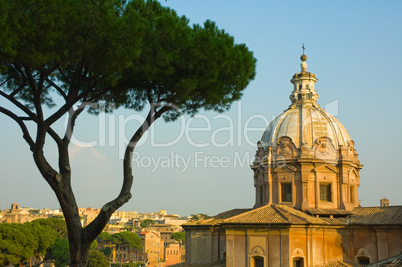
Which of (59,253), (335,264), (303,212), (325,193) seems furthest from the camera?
(59,253)

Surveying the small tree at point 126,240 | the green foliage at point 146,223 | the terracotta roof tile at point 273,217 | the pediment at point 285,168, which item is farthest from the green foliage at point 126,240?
the terracotta roof tile at point 273,217

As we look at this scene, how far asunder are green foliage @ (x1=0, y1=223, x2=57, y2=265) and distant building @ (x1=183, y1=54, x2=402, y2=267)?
19.2 meters

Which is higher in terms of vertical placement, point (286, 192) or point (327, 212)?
point (286, 192)

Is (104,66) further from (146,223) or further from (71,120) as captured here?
(146,223)

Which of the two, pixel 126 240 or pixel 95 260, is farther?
pixel 126 240

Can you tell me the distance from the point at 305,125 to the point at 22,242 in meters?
26.1

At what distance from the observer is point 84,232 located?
1130 centimetres

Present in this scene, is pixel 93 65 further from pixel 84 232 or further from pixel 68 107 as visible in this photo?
pixel 84 232

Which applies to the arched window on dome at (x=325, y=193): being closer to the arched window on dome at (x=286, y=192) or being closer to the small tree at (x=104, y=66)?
the arched window on dome at (x=286, y=192)

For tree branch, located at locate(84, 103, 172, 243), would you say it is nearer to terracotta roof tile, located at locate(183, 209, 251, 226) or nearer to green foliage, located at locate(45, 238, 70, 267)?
terracotta roof tile, located at locate(183, 209, 251, 226)

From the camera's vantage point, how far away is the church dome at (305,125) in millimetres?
26688

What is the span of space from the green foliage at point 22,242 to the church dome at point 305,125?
23.3 m

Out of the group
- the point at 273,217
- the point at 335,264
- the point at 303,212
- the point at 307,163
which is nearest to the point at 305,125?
the point at 307,163

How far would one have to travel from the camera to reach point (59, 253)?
46.2 metres
